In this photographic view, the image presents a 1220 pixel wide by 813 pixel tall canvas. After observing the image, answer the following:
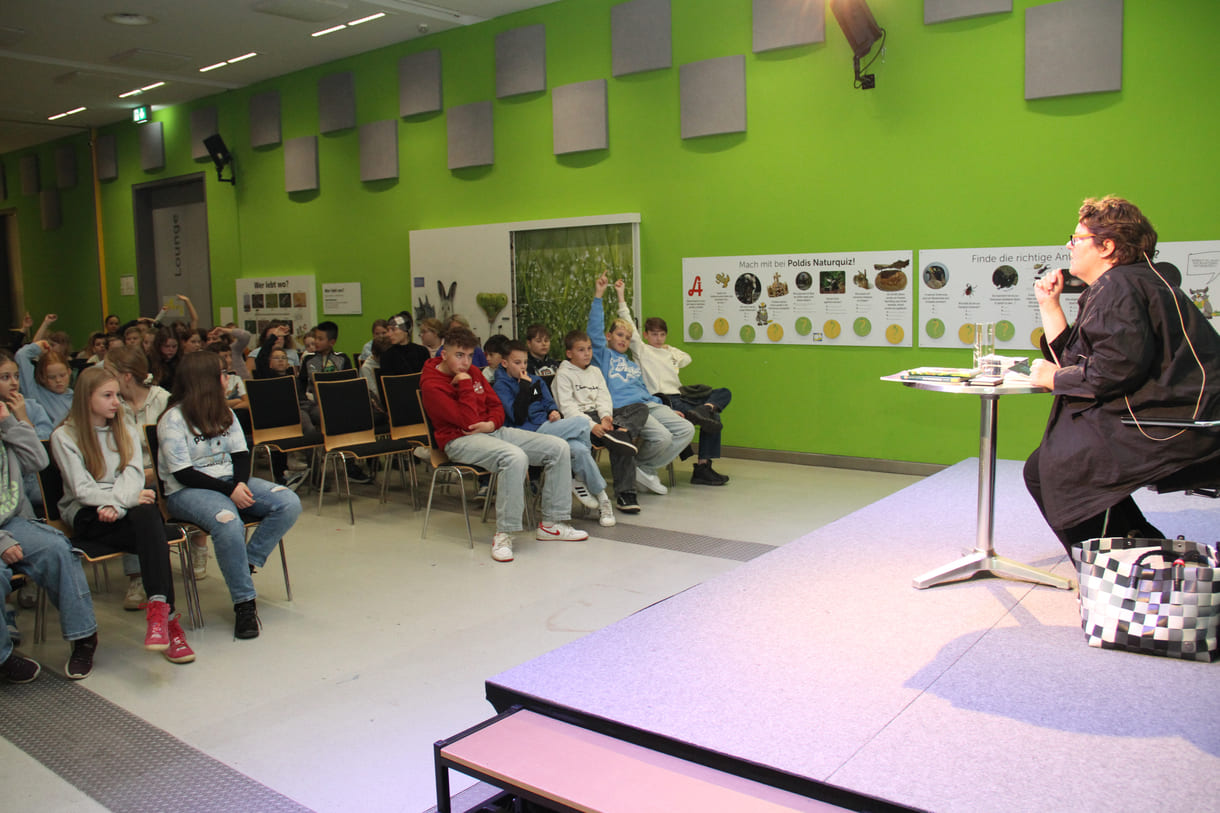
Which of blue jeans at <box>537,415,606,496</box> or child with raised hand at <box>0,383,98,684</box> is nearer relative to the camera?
child with raised hand at <box>0,383,98,684</box>

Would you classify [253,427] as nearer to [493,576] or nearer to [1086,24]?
[493,576]

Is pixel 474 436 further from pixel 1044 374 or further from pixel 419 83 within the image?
pixel 419 83

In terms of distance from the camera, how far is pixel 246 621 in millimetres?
3879

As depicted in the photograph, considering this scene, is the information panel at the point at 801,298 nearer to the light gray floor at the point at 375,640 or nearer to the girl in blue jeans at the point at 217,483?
the light gray floor at the point at 375,640

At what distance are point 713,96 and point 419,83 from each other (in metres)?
3.69

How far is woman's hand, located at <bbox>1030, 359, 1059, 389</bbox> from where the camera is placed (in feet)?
9.33

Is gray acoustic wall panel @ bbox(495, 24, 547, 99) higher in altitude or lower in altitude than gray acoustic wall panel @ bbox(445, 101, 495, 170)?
higher

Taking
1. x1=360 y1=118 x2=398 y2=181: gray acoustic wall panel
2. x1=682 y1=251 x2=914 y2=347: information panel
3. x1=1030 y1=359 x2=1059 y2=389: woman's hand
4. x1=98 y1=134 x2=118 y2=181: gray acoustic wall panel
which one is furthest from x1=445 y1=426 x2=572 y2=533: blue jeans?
x1=98 y1=134 x2=118 y2=181: gray acoustic wall panel

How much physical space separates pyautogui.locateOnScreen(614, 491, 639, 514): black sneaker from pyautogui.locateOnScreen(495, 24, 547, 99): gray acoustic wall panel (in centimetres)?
446

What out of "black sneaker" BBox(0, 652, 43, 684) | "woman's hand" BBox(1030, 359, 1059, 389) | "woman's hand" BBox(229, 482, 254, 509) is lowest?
"black sneaker" BBox(0, 652, 43, 684)

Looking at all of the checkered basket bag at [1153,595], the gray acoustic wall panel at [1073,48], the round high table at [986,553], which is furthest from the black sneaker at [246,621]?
the gray acoustic wall panel at [1073,48]

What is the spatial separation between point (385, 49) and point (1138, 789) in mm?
9890

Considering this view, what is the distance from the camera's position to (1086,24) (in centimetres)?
576

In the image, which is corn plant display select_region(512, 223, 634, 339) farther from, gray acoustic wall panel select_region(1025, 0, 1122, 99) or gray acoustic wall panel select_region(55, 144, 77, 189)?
gray acoustic wall panel select_region(55, 144, 77, 189)
